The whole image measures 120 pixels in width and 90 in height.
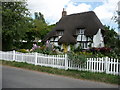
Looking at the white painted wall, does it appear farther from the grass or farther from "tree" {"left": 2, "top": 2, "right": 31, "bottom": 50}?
the grass

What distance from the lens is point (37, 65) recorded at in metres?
11.3

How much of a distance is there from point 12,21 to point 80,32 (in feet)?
39.1

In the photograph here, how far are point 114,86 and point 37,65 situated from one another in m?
5.81

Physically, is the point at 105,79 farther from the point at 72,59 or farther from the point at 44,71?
the point at 44,71

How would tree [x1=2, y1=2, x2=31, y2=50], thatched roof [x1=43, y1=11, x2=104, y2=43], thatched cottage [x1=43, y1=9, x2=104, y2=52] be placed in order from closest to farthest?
tree [x1=2, y1=2, x2=31, y2=50], thatched cottage [x1=43, y1=9, x2=104, y2=52], thatched roof [x1=43, y1=11, x2=104, y2=43]

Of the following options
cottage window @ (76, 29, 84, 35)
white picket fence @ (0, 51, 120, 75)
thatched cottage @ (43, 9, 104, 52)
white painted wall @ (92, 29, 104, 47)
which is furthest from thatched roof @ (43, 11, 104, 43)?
white picket fence @ (0, 51, 120, 75)

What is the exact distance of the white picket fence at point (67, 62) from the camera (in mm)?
8453

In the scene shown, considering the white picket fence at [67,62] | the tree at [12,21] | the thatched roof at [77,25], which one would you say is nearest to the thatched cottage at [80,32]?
the thatched roof at [77,25]

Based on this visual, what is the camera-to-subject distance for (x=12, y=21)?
1939cm

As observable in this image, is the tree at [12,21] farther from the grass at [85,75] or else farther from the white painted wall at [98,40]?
the white painted wall at [98,40]

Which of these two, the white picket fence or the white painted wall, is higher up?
the white painted wall

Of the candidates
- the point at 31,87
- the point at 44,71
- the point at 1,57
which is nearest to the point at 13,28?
the point at 1,57

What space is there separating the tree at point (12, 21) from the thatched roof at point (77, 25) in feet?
27.2

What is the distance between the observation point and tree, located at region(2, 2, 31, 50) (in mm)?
18828
